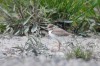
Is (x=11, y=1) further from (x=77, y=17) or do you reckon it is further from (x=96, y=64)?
(x=96, y=64)

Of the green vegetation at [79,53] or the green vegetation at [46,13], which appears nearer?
the green vegetation at [79,53]

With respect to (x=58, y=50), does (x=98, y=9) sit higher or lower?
higher

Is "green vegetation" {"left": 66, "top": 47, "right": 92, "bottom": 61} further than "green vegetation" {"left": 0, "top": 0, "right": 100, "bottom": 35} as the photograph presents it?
No

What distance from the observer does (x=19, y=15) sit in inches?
346

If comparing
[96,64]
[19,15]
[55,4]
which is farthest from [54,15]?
[96,64]

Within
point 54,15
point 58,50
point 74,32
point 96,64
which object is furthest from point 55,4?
point 96,64

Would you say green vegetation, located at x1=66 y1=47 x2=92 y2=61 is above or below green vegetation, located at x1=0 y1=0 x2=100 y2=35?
below

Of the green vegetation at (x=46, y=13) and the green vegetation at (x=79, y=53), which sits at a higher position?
the green vegetation at (x=46, y=13)

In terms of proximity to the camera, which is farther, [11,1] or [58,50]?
[11,1]

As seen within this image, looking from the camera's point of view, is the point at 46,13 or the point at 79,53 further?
the point at 46,13

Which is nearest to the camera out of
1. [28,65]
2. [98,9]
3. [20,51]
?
[28,65]

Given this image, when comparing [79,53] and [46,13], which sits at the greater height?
[46,13]

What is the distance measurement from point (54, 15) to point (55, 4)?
26cm

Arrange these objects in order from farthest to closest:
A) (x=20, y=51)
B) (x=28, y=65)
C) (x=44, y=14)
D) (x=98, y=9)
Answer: (x=98, y=9)
(x=44, y=14)
(x=20, y=51)
(x=28, y=65)
